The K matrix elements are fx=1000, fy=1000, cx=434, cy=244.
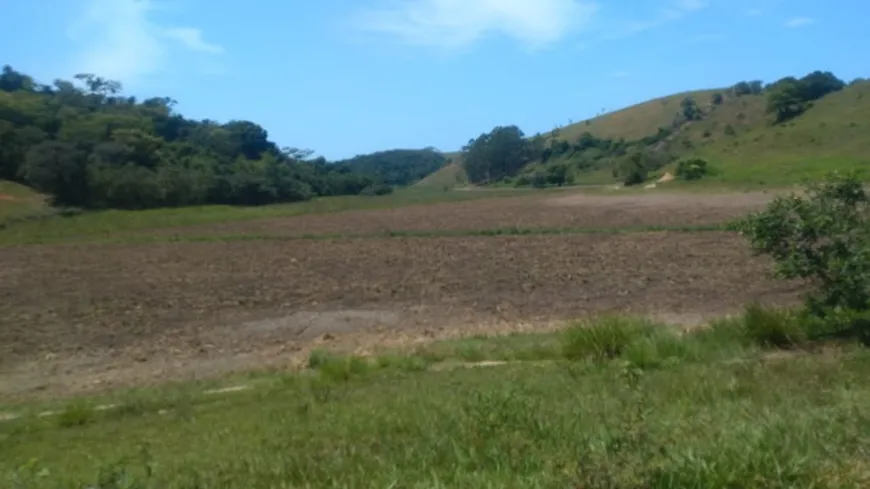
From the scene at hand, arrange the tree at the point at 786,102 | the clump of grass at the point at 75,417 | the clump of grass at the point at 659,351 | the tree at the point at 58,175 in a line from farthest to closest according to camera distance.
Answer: the tree at the point at 786,102, the tree at the point at 58,175, the clump of grass at the point at 75,417, the clump of grass at the point at 659,351

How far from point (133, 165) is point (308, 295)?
46.4 meters

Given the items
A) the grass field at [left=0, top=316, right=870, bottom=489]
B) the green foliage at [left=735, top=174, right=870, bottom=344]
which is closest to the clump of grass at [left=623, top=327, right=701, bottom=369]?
the grass field at [left=0, top=316, right=870, bottom=489]

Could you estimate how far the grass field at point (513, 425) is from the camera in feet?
14.7

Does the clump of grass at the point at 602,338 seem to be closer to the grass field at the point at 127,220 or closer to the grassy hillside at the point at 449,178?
the grass field at the point at 127,220

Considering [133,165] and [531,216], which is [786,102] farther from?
[133,165]

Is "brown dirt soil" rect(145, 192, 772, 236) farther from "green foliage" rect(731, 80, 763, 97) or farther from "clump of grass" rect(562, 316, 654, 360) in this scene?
"green foliage" rect(731, 80, 763, 97)

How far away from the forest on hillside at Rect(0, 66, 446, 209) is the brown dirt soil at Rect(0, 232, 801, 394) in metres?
27.6

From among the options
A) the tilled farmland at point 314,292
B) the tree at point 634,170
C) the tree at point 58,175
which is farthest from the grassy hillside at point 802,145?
the tree at point 58,175

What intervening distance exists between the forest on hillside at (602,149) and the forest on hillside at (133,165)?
24.1m

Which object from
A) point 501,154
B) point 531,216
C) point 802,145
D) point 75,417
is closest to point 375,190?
point 501,154

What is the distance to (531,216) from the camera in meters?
51.2

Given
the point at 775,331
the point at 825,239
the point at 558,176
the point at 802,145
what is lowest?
the point at 558,176

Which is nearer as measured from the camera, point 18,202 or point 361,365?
point 361,365

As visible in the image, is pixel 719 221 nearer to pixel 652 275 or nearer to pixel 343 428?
pixel 652 275
